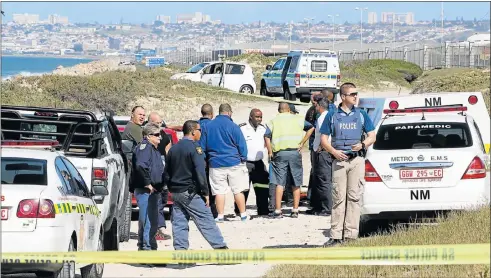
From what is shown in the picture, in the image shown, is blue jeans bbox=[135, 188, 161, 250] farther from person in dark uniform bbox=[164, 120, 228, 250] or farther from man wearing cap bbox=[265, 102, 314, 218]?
man wearing cap bbox=[265, 102, 314, 218]

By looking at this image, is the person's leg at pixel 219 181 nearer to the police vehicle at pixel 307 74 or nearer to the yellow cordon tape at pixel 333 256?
the yellow cordon tape at pixel 333 256

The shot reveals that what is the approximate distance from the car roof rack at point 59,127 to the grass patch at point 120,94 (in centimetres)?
2154

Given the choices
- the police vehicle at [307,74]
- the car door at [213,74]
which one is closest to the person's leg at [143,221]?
the police vehicle at [307,74]

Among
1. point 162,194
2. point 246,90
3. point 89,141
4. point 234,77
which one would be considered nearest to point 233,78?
point 234,77

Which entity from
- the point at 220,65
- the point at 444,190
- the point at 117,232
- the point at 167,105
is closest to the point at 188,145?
the point at 117,232

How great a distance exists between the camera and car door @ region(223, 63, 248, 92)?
45.4 meters

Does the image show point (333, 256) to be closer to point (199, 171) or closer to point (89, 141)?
point (199, 171)

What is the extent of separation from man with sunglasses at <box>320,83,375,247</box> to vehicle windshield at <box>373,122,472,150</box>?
1.21 m

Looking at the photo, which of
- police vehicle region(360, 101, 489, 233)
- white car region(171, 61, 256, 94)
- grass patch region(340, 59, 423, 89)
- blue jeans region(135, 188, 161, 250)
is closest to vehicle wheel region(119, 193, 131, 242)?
blue jeans region(135, 188, 161, 250)

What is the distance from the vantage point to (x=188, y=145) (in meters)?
12.5

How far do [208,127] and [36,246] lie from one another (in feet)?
24.0

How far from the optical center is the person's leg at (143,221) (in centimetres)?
1314

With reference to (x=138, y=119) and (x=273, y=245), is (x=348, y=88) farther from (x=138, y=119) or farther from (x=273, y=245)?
(x=138, y=119)

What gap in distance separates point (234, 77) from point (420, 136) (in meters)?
31.4
